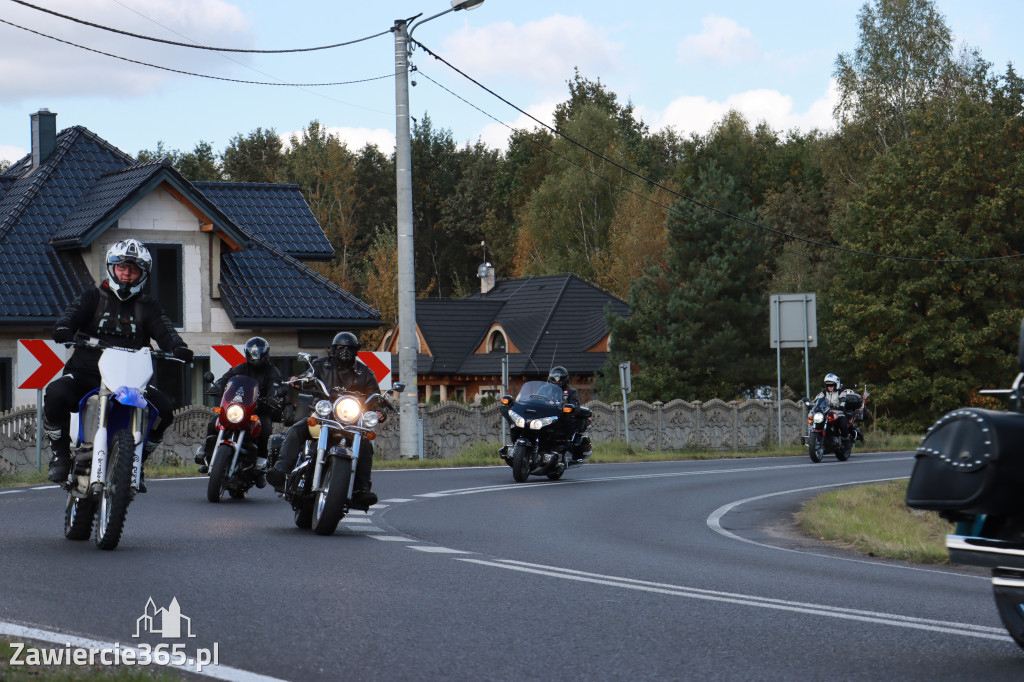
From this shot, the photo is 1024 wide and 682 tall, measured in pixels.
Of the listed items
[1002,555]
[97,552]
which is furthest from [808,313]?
[1002,555]

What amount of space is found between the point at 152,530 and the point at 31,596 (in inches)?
159

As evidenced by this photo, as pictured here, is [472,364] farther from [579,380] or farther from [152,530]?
[152,530]

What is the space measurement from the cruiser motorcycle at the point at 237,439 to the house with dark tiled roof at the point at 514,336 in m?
44.8

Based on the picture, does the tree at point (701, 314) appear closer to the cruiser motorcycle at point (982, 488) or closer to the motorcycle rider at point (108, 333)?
the motorcycle rider at point (108, 333)

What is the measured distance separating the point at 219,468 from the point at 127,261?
17.0ft

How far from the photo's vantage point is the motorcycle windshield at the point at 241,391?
1512cm

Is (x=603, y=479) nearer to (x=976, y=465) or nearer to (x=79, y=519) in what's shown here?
(x=79, y=519)

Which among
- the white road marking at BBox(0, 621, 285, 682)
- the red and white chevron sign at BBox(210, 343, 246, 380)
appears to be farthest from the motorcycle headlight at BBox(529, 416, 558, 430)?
the white road marking at BBox(0, 621, 285, 682)

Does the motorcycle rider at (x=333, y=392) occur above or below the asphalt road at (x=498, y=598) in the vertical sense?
above

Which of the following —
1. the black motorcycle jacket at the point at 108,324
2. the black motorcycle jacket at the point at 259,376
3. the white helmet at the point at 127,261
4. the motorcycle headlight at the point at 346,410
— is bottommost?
the motorcycle headlight at the point at 346,410

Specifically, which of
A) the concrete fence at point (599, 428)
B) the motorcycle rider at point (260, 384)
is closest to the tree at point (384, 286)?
the concrete fence at point (599, 428)

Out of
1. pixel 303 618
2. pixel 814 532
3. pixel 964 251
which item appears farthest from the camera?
pixel 964 251

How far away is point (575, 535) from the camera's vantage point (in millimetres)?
12844

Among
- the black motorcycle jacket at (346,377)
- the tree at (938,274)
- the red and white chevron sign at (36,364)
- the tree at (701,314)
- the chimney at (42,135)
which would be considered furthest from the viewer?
the tree at (701,314)
